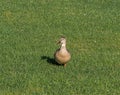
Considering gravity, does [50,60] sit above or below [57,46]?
below

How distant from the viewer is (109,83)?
11.3 metres

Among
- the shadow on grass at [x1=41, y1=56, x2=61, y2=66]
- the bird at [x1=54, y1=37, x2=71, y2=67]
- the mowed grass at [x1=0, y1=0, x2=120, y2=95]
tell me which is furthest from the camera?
the shadow on grass at [x1=41, y1=56, x2=61, y2=66]

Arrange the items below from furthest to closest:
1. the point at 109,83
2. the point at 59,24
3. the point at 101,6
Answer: the point at 101,6
the point at 59,24
the point at 109,83

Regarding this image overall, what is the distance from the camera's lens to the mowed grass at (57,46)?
36.3ft

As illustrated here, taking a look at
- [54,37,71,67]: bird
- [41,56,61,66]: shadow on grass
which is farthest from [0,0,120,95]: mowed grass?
[54,37,71,67]: bird

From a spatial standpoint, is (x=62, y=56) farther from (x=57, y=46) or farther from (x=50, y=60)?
(x=57, y=46)

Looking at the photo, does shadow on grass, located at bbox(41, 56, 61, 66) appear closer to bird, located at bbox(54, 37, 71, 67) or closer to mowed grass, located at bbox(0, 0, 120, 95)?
mowed grass, located at bbox(0, 0, 120, 95)

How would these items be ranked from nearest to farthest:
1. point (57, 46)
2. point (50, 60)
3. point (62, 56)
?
point (62, 56), point (50, 60), point (57, 46)

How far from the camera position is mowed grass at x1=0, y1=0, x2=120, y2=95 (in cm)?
1105

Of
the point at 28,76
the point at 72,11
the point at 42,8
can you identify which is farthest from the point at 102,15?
the point at 28,76

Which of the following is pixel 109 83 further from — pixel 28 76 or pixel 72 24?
pixel 72 24

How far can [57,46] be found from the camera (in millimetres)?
13492

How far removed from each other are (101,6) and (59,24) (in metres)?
3.03

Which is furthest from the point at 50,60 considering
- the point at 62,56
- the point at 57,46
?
the point at 57,46
